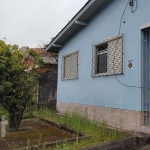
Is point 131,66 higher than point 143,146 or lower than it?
higher

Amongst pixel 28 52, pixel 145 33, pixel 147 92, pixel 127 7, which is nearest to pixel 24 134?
pixel 147 92

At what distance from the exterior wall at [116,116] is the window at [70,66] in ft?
5.24

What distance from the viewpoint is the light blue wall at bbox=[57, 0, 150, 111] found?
565 centimetres

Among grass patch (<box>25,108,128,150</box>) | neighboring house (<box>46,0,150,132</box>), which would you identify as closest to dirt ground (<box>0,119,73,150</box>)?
grass patch (<box>25,108,128,150</box>)

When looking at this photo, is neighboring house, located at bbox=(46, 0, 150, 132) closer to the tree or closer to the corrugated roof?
the corrugated roof

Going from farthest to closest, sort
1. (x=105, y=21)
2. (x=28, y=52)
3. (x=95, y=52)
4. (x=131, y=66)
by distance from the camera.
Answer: (x=28, y=52)
(x=95, y=52)
(x=105, y=21)
(x=131, y=66)

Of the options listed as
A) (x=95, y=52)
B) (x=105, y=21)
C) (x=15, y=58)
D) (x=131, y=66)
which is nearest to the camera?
(x=131, y=66)

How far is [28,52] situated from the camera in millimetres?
11812

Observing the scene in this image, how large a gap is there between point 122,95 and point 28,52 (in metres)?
7.41

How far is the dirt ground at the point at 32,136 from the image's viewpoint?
491cm

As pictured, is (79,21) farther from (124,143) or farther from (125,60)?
(124,143)

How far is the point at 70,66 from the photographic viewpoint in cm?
959

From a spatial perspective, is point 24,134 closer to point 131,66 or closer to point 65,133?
point 65,133

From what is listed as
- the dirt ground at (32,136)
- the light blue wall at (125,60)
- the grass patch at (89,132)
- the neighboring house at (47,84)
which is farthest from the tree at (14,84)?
the neighboring house at (47,84)
